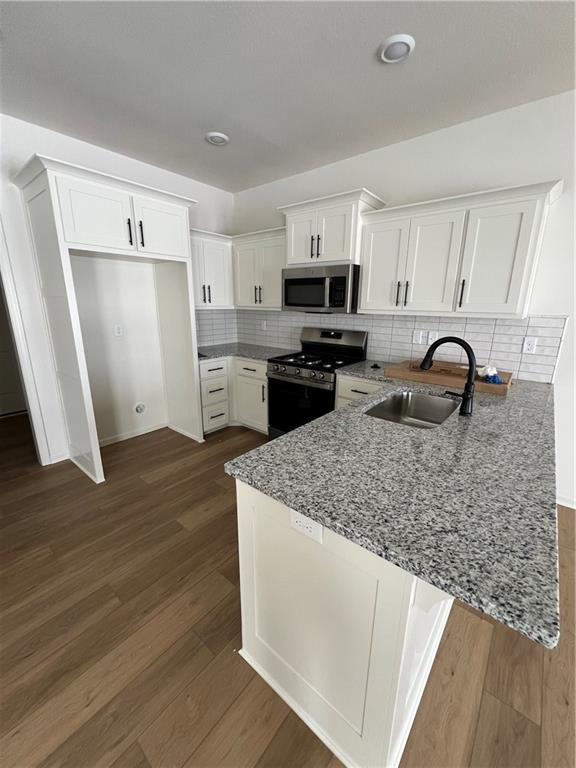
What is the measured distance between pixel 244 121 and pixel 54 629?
3.30 m

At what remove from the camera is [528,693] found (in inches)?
51.0

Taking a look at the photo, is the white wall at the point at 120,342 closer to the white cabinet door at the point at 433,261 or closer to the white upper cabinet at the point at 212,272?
the white upper cabinet at the point at 212,272

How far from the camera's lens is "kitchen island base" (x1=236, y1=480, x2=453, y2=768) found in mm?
889

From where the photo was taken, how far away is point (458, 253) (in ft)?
7.23

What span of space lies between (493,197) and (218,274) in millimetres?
2545

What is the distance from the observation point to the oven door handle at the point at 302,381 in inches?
109

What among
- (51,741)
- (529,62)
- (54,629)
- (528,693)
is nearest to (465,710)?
(528,693)

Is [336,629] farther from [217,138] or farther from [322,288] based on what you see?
[217,138]

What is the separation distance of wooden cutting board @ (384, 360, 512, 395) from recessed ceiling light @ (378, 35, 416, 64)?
171 cm

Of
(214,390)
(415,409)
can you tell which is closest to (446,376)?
(415,409)

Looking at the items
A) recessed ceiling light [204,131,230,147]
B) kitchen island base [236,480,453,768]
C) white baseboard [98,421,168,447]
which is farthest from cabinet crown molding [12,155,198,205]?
kitchen island base [236,480,453,768]

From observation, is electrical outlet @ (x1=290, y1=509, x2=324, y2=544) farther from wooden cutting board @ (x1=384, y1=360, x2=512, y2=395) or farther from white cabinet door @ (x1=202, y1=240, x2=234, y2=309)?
white cabinet door @ (x1=202, y1=240, x2=234, y2=309)

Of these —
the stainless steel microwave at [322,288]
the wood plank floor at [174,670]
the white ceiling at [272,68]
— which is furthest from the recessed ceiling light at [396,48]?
the wood plank floor at [174,670]

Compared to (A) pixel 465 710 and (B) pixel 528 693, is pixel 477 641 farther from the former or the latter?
(A) pixel 465 710
